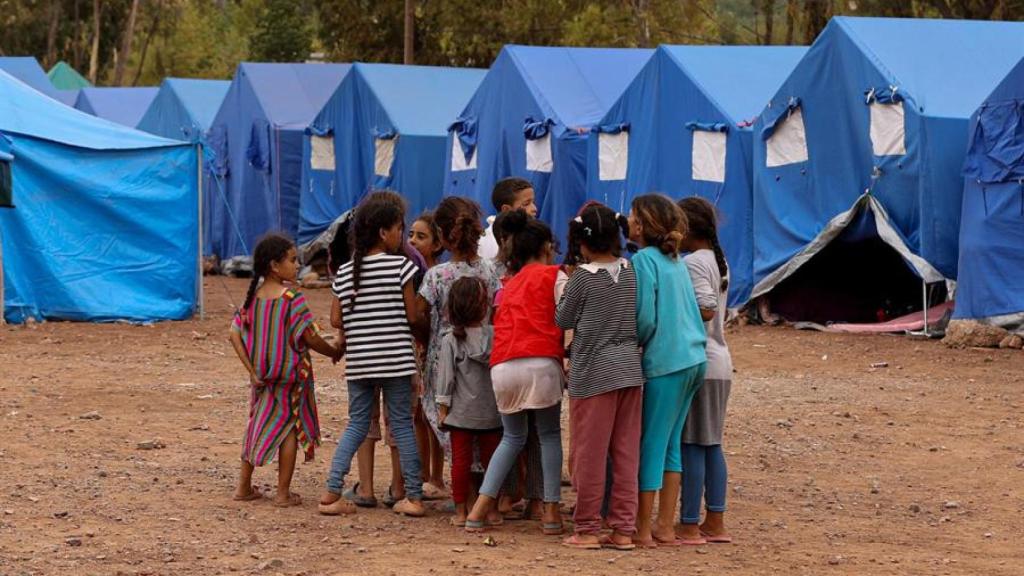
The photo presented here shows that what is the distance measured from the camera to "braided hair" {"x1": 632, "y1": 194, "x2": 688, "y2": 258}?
255 inches

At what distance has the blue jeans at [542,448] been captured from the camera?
6.69m

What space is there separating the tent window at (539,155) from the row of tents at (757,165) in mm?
29

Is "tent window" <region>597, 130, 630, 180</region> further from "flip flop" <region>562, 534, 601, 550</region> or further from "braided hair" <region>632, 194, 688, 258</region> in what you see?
"flip flop" <region>562, 534, 601, 550</region>

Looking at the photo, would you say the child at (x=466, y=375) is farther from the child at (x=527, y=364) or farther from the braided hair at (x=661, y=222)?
the braided hair at (x=661, y=222)

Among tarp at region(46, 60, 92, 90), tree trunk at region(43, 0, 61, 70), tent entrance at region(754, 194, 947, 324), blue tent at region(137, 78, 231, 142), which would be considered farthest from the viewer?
tree trunk at region(43, 0, 61, 70)

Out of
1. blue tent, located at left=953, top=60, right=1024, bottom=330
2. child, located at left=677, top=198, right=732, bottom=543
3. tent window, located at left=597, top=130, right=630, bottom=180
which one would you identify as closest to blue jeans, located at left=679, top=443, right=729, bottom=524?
child, located at left=677, top=198, right=732, bottom=543

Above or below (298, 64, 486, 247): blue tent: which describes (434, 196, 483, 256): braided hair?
below

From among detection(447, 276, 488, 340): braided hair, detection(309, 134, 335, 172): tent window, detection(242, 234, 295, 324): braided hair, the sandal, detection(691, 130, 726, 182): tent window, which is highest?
detection(309, 134, 335, 172): tent window

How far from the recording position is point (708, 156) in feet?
60.2

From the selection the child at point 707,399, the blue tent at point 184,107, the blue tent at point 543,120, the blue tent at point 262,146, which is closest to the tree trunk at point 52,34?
the blue tent at point 184,107

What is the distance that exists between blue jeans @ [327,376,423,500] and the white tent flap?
15.7 meters

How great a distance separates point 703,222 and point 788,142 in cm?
1083

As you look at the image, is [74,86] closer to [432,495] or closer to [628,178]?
→ [628,178]

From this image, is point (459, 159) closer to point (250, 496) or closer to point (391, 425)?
point (250, 496)
